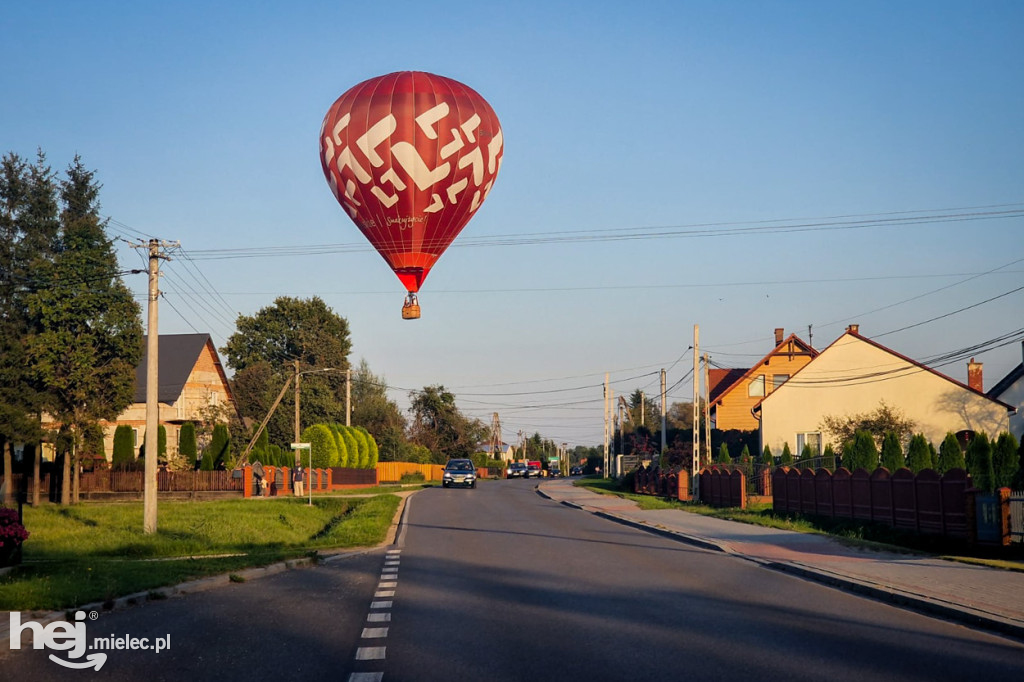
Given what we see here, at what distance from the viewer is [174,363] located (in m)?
63.2

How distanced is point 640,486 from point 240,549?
1335 inches

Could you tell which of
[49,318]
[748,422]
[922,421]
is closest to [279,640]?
[49,318]

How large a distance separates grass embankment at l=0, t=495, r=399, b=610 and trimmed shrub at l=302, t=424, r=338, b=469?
18.2m

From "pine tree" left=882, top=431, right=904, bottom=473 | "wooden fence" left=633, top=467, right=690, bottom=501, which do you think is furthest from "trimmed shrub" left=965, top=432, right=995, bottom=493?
"wooden fence" left=633, top=467, right=690, bottom=501

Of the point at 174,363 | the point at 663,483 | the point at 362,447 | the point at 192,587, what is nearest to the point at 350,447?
the point at 362,447

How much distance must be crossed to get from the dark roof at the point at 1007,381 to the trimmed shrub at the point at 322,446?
38.3m

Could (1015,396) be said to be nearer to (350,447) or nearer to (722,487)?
(722,487)

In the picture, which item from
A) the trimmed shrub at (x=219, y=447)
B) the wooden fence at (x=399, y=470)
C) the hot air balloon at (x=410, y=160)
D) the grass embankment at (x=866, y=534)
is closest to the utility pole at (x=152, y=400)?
the hot air balloon at (x=410, y=160)

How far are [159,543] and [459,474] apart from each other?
1551 inches

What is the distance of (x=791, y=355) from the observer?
222 feet

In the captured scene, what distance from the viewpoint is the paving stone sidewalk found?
11.3 metres

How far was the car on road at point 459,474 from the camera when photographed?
60.3 metres

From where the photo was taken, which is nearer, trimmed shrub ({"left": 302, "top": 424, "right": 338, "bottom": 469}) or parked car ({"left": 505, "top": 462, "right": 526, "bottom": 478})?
trimmed shrub ({"left": 302, "top": 424, "right": 338, "bottom": 469})

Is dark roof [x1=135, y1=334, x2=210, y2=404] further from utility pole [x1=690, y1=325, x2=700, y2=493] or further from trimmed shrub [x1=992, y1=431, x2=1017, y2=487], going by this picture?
trimmed shrub [x1=992, y1=431, x2=1017, y2=487]
